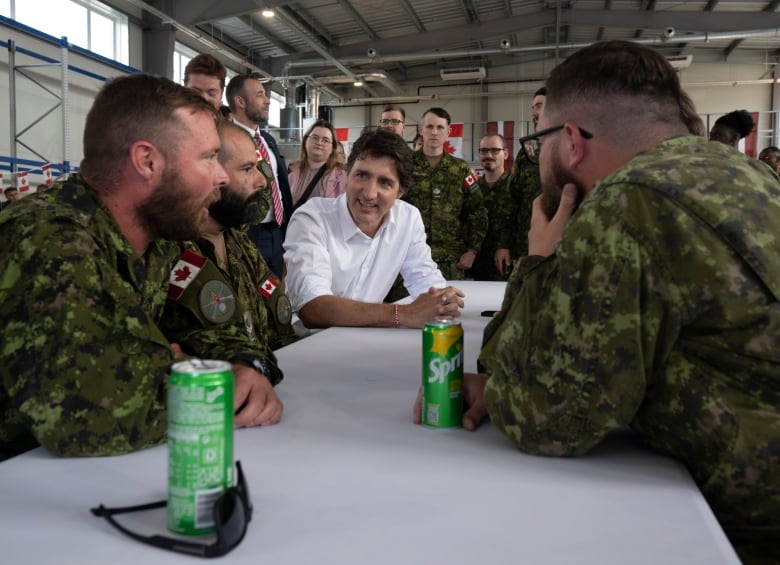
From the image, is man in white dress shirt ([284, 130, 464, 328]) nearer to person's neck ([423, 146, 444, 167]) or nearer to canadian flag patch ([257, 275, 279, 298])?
canadian flag patch ([257, 275, 279, 298])

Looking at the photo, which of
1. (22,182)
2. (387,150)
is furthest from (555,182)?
(22,182)

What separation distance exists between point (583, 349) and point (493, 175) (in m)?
4.00

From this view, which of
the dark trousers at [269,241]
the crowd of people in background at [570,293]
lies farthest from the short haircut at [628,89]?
the dark trousers at [269,241]

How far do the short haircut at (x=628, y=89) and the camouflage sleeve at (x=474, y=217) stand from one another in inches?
131

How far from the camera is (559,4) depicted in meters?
10.5

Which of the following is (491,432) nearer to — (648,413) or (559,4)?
(648,413)

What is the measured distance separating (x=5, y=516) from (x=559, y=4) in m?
11.3

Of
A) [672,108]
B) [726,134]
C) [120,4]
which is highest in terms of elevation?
[120,4]

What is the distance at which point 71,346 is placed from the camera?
3.03 ft

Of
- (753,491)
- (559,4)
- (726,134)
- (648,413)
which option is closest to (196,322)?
(648,413)

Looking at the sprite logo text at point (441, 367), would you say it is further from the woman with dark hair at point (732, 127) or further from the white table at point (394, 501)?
the woman with dark hair at point (732, 127)

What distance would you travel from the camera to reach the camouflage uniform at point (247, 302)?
1.57m

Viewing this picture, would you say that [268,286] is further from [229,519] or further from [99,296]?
[229,519]

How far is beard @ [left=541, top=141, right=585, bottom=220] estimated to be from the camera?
4.00ft
